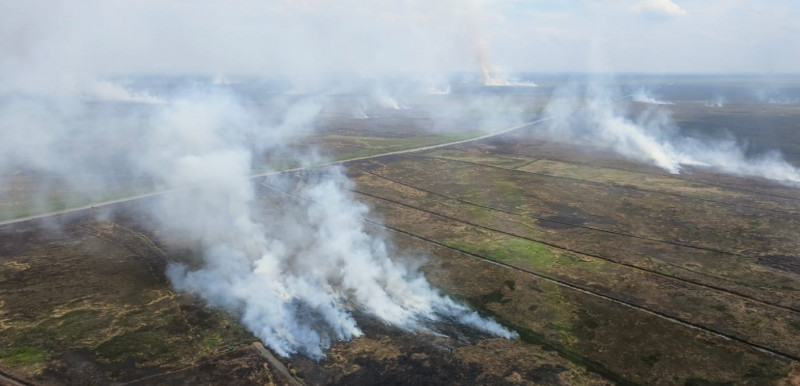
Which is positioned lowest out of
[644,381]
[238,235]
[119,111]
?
[644,381]

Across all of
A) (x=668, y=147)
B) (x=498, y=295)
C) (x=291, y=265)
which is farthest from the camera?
(x=668, y=147)

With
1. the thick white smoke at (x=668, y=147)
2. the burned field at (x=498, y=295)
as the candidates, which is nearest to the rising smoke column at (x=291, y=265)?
the burned field at (x=498, y=295)

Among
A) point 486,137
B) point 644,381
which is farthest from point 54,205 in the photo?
point 486,137

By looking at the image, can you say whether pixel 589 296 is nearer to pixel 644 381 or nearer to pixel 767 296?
pixel 644 381

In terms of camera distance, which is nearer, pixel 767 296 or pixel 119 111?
pixel 767 296

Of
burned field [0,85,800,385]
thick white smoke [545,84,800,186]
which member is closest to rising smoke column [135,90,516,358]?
burned field [0,85,800,385]

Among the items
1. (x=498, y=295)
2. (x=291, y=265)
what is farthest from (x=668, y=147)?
(x=291, y=265)

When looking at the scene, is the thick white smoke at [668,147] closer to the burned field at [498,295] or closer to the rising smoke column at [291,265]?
the burned field at [498,295]

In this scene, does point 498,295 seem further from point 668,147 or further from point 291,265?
point 668,147
